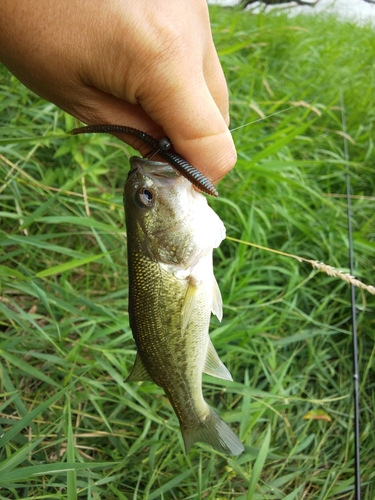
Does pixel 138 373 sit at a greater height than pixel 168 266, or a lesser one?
lesser

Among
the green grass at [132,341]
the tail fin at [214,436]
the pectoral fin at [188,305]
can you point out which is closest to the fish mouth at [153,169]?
the pectoral fin at [188,305]

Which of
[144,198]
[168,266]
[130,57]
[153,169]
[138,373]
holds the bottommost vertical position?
[138,373]

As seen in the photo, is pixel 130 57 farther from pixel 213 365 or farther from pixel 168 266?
pixel 213 365

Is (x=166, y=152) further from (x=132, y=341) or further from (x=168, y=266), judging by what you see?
(x=132, y=341)

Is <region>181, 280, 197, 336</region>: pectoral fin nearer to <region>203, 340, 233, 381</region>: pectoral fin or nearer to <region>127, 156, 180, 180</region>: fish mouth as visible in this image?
<region>203, 340, 233, 381</region>: pectoral fin

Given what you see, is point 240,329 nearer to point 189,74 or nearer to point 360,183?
point 189,74

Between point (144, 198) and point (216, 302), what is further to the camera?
point (216, 302)

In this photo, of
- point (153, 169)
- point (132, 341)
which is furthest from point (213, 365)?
point (153, 169)

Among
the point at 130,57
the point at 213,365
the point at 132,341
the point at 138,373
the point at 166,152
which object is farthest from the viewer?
the point at 132,341

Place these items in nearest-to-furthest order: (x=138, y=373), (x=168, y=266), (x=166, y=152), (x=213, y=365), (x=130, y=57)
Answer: (x=130, y=57) < (x=166, y=152) < (x=168, y=266) < (x=138, y=373) < (x=213, y=365)
